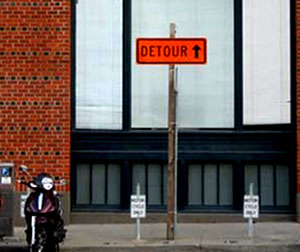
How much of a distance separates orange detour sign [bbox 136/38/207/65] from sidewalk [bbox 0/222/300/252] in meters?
3.01

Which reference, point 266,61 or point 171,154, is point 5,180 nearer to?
point 171,154

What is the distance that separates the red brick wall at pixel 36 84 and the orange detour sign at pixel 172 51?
104 inches

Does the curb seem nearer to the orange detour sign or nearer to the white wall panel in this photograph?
the orange detour sign

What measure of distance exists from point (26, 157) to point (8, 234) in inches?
97.0

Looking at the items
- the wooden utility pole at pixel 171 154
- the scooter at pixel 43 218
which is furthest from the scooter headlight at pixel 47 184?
the wooden utility pole at pixel 171 154

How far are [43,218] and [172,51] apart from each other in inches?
140

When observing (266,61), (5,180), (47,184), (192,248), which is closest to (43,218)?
(47,184)

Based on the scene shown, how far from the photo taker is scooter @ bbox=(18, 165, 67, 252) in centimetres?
1088

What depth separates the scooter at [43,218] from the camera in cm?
1088

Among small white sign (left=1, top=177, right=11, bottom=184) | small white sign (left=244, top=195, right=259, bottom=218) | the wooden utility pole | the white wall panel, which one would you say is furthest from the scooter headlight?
the white wall panel

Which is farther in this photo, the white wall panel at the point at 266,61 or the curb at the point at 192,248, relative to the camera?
the white wall panel at the point at 266,61

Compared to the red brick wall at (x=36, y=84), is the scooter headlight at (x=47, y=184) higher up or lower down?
lower down

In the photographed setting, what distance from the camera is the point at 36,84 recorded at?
14.4m

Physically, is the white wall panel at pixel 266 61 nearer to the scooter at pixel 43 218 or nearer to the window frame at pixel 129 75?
the window frame at pixel 129 75
